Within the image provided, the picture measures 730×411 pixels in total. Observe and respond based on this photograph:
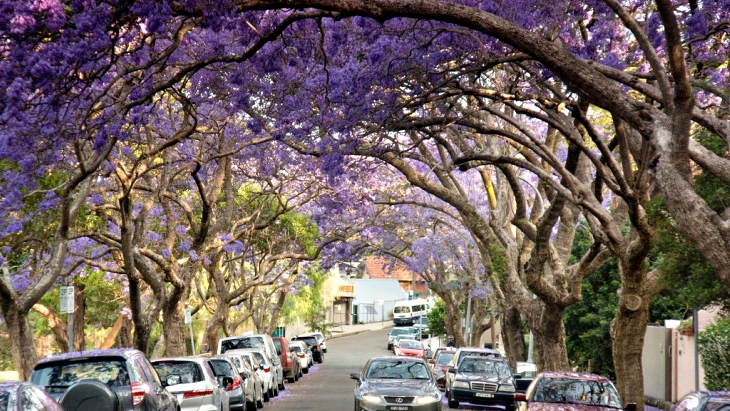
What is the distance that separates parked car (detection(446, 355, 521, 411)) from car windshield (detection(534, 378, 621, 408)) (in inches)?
321

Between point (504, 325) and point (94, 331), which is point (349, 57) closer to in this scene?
point (504, 325)

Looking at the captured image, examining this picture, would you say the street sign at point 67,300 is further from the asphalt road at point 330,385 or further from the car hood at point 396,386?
the asphalt road at point 330,385

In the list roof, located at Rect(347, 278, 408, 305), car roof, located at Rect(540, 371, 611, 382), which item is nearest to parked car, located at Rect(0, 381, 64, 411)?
car roof, located at Rect(540, 371, 611, 382)

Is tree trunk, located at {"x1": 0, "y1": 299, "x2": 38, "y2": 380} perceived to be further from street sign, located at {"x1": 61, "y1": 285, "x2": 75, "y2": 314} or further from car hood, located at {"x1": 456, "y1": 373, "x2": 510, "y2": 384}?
car hood, located at {"x1": 456, "y1": 373, "x2": 510, "y2": 384}

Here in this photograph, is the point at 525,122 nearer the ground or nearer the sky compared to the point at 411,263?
nearer the sky

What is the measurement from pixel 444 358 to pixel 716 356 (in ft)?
56.3

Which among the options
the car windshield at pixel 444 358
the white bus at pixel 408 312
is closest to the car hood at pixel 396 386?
the car windshield at pixel 444 358

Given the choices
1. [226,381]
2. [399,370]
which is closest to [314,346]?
[399,370]

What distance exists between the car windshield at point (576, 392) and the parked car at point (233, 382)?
25.1ft

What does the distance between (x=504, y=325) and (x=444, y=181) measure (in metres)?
5.08

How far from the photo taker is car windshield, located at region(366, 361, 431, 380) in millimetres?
19859

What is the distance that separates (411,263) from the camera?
42.7 metres

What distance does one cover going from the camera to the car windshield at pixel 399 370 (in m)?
19.9

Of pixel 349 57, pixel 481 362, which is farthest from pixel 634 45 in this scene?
pixel 481 362
